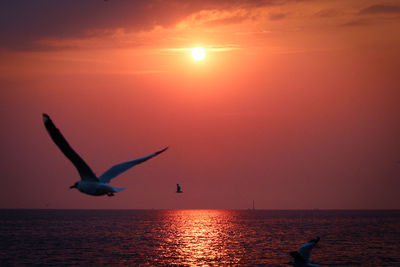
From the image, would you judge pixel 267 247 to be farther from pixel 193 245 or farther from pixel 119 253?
pixel 119 253

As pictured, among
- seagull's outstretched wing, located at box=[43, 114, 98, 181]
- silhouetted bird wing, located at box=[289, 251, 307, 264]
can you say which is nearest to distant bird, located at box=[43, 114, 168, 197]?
seagull's outstretched wing, located at box=[43, 114, 98, 181]

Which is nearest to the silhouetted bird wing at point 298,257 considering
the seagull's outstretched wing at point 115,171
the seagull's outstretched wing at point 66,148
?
the seagull's outstretched wing at point 115,171

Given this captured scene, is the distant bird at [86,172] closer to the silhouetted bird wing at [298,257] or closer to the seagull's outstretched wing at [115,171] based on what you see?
the seagull's outstretched wing at [115,171]

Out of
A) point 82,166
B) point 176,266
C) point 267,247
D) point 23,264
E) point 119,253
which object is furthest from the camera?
point 267,247

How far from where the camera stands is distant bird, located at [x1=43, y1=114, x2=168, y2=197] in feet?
81.4

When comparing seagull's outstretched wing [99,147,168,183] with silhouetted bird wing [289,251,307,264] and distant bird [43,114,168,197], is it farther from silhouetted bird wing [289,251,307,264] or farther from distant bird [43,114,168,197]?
silhouetted bird wing [289,251,307,264]

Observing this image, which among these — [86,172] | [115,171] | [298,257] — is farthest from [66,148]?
[298,257]

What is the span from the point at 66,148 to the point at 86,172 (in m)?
3.63

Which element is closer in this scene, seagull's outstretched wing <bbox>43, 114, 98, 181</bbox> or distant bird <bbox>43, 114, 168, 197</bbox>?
seagull's outstretched wing <bbox>43, 114, 98, 181</bbox>

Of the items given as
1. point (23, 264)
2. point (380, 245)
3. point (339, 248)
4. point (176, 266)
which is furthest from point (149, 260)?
point (380, 245)

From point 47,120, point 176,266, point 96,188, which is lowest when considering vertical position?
point 176,266

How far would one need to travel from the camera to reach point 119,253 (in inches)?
3189

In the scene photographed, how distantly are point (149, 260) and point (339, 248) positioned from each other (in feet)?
107

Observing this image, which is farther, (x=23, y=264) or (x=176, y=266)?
(x=23, y=264)
